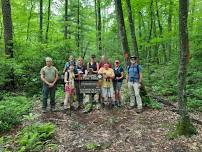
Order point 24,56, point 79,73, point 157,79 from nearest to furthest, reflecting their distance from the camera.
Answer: point 79,73
point 24,56
point 157,79

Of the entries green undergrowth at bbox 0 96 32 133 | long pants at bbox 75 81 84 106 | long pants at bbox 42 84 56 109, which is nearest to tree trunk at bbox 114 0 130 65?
long pants at bbox 75 81 84 106

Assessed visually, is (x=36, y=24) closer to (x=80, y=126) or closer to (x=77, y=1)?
(x=77, y=1)

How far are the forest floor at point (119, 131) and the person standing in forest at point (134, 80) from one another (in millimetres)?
455

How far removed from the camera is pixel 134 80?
13445 millimetres

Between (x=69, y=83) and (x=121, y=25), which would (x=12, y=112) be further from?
(x=121, y=25)

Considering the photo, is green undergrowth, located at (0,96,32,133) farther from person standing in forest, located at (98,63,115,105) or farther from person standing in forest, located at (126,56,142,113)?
person standing in forest, located at (126,56,142,113)

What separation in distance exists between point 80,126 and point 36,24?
19.4 m

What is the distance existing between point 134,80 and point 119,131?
314 centimetres

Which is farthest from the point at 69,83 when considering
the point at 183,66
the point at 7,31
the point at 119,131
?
the point at 7,31

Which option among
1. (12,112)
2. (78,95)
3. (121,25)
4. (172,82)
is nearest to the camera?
(12,112)

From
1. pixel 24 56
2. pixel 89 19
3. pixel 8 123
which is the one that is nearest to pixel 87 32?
pixel 89 19

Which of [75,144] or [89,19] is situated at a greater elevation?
[89,19]

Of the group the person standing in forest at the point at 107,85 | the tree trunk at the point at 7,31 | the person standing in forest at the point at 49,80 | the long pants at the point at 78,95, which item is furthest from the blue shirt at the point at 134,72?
the tree trunk at the point at 7,31

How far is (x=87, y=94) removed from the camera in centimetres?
1425
